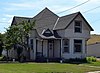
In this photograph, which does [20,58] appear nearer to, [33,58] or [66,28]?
[33,58]

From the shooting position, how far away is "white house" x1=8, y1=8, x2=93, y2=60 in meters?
44.6

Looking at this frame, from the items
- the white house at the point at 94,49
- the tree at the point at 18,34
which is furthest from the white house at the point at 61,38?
the white house at the point at 94,49

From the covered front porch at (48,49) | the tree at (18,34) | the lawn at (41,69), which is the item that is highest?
the tree at (18,34)

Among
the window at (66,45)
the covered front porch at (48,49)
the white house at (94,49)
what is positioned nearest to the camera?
the covered front porch at (48,49)

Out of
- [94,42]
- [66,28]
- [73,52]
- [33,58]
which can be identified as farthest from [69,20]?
[94,42]

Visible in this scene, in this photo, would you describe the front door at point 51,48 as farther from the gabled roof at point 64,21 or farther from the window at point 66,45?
the gabled roof at point 64,21

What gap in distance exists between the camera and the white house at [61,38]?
44.6m

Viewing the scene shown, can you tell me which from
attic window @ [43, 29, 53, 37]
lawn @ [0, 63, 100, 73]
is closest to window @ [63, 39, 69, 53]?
attic window @ [43, 29, 53, 37]

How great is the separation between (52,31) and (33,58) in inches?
199

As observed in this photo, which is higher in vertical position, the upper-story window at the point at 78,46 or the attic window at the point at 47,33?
the attic window at the point at 47,33

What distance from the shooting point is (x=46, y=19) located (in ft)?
160

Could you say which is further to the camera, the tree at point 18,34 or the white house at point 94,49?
the white house at point 94,49

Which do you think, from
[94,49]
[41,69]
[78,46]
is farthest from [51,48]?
[94,49]

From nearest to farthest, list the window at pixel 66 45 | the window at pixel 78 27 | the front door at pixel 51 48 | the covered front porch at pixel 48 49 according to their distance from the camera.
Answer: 1. the covered front porch at pixel 48 49
2. the window at pixel 66 45
3. the window at pixel 78 27
4. the front door at pixel 51 48
